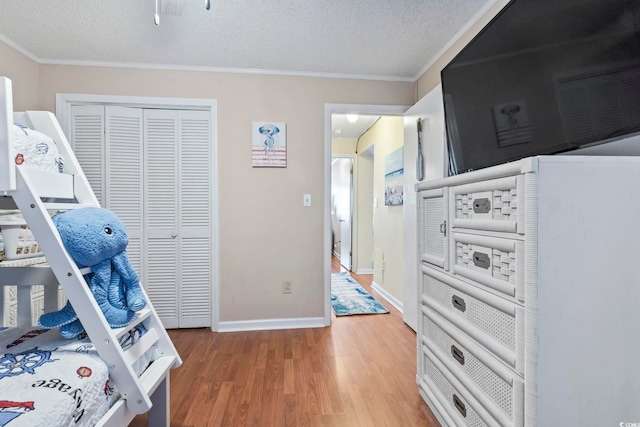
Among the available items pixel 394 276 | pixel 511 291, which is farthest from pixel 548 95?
pixel 394 276

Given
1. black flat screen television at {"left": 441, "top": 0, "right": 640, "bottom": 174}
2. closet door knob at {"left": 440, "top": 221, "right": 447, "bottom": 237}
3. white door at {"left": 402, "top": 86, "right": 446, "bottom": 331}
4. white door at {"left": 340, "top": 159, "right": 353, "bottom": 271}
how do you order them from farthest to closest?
white door at {"left": 340, "top": 159, "right": 353, "bottom": 271} < white door at {"left": 402, "top": 86, "right": 446, "bottom": 331} < closet door knob at {"left": 440, "top": 221, "right": 447, "bottom": 237} < black flat screen television at {"left": 441, "top": 0, "right": 640, "bottom": 174}

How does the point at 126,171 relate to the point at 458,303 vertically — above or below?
above

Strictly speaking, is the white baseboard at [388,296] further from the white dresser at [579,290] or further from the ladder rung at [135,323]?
the ladder rung at [135,323]

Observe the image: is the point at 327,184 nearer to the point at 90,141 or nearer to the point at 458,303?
the point at 458,303

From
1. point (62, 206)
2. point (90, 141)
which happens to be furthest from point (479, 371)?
point (90, 141)

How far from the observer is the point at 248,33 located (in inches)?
79.5

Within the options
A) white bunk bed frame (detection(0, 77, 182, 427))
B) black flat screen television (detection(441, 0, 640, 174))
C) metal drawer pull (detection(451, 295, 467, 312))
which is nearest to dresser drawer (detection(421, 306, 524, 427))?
metal drawer pull (detection(451, 295, 467, 312))

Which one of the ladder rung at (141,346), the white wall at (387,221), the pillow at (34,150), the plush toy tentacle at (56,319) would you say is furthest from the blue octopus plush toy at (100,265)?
the white wall at (387,221)

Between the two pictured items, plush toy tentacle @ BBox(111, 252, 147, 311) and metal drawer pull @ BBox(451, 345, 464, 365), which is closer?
plush toy tentacle @ BBox(111, 252, 147, 311)

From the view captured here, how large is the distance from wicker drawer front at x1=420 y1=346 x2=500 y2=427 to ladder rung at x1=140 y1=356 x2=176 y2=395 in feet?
4.10

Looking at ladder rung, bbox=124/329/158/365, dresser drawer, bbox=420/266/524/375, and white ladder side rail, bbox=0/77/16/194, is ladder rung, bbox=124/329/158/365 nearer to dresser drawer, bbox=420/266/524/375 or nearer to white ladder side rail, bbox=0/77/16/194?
white ladder side rail, bbox=0/77/16/194

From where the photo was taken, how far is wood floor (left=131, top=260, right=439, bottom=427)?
1.46 m

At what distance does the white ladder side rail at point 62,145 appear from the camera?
1.27m

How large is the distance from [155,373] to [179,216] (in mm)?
1639
